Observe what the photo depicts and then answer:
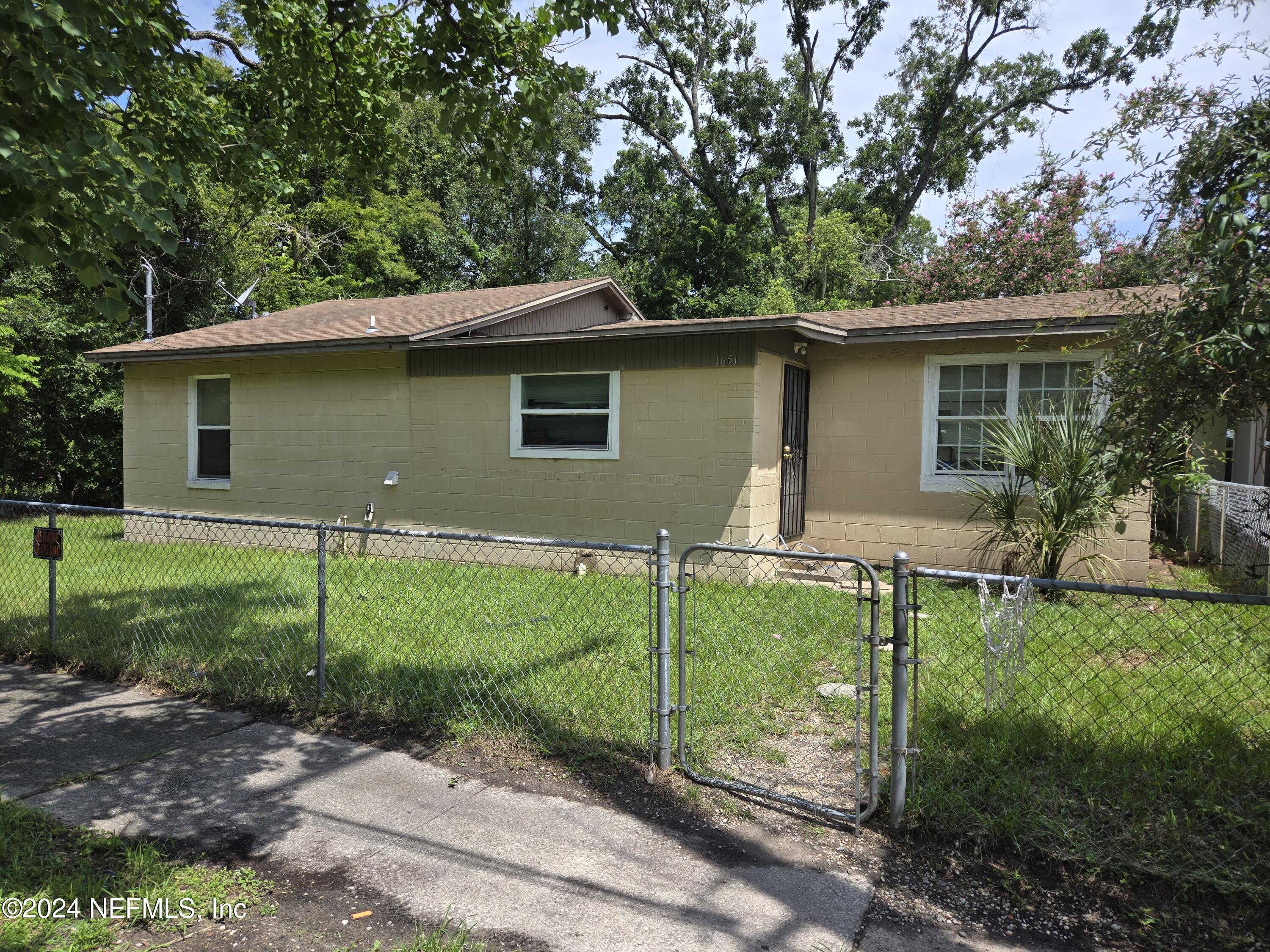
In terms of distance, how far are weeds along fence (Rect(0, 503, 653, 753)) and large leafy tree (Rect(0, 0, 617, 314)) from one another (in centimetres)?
188

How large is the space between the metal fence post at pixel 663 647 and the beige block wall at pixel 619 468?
16.1ft

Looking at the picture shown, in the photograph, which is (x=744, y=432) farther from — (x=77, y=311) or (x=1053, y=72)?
(x=1053, y=72)

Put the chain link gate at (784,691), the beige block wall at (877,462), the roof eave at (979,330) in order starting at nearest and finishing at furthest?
the chain link gate at (784,691), the roof eave at (979,330), the beige block wall at (877,462)

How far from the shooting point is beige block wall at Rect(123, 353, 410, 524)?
11.0 m

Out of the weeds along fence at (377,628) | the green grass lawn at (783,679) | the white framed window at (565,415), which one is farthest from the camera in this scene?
the white framed window at (565,415)

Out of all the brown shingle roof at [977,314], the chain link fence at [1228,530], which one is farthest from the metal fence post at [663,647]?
the brown shingle roof at [977,314]

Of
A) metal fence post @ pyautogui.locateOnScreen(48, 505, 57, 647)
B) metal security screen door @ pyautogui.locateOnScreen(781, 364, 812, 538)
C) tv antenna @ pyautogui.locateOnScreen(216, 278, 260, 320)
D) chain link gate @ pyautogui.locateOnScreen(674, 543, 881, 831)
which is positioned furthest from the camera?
tv antenna @ pyautogui.locateOnScreen(216, 278, 260, 320)

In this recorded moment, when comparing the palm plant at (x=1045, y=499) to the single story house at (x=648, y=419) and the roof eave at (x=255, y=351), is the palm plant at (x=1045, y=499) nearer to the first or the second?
the single story house at (x=648, y=419)

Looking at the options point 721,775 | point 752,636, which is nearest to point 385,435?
point 752,636

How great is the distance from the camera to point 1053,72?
25.6m

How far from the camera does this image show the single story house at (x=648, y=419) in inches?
347

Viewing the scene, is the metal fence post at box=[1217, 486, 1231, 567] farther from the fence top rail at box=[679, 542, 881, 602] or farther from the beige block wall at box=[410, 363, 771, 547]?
the fence top rail at box=[679, 542, 881, 602]

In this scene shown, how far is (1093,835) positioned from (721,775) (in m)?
1.62

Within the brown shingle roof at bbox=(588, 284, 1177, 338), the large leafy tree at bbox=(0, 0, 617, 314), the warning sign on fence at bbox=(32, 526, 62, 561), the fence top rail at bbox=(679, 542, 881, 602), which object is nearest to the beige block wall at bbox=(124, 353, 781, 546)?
the brown shingle roof at bbox=(588, 284, 1177, 338)
